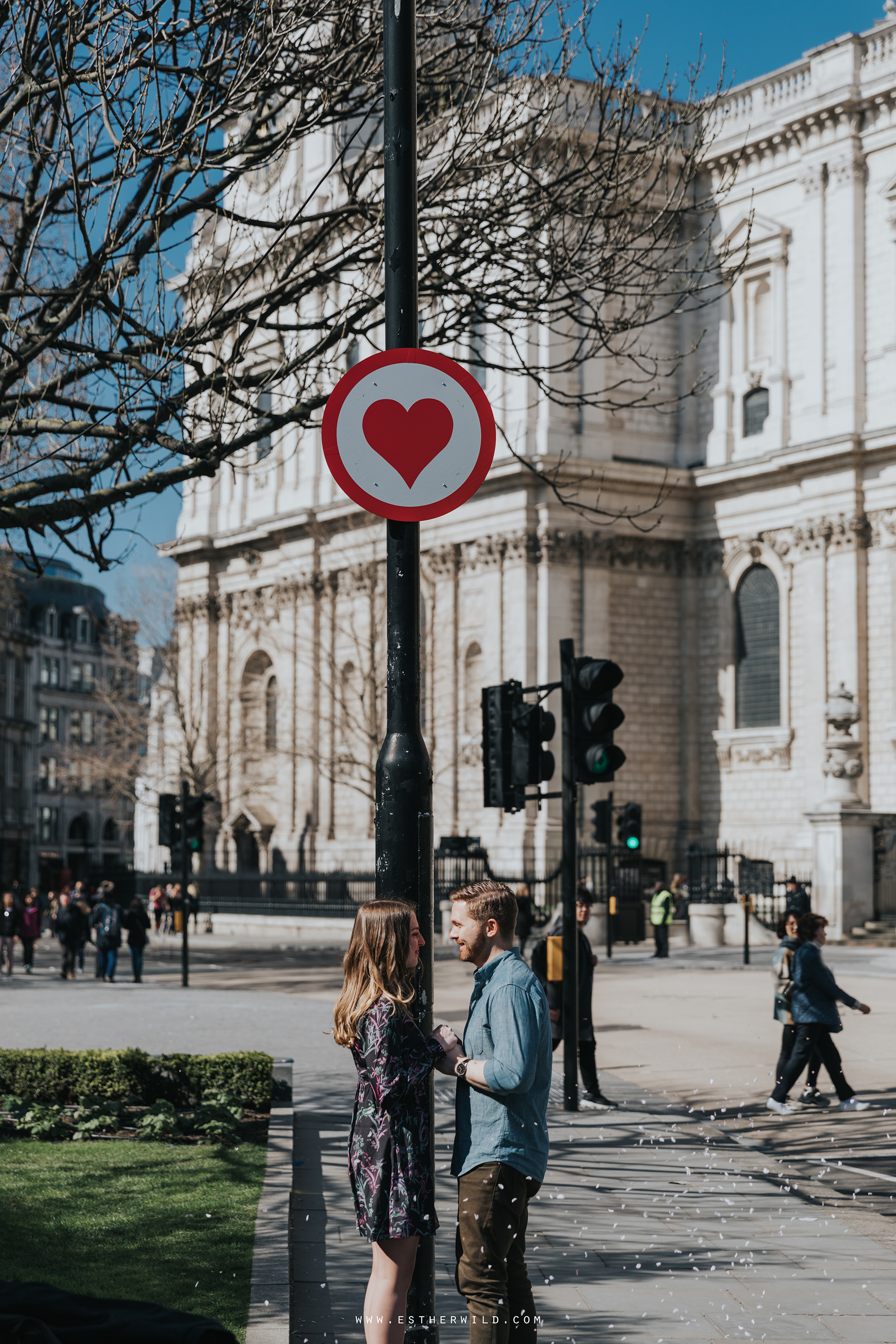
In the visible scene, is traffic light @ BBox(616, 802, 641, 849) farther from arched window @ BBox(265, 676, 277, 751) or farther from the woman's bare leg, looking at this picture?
arched window @ BBox(265, 676, 277, 751)

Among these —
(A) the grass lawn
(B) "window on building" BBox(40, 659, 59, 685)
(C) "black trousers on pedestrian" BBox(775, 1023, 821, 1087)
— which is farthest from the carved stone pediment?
(B) "window on building" BBox(40, 659, 59, 685)

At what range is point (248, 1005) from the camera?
22438 mm

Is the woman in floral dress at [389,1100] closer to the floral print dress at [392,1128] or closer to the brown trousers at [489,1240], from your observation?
the floral print dress at [392,1128]

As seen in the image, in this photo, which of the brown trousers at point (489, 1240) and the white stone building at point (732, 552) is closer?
the brown trousers at point (489, 1240)

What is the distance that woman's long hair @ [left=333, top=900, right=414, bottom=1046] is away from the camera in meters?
5.18

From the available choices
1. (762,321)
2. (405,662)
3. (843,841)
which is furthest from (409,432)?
(762,321)

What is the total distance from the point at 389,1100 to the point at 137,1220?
12.2 feet

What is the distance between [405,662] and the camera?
18.5 feet

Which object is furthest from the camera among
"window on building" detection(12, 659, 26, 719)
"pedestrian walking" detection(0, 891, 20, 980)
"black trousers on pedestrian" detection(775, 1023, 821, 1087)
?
"window on building" detection(12, 659, 26, 719)

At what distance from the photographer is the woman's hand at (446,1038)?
5.28 metres

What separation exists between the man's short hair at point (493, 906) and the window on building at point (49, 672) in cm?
9750

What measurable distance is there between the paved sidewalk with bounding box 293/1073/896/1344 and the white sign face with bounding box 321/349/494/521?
345cm

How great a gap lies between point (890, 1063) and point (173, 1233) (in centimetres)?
988

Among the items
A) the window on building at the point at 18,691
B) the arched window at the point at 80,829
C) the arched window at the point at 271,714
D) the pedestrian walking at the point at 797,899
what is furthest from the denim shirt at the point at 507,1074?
the arched window at the point at 80,829
